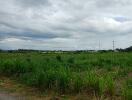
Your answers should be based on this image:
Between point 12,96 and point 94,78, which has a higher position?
point 94,78

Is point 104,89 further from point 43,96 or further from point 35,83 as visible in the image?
point 35,83

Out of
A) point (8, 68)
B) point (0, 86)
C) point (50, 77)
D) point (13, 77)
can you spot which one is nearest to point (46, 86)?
point (50, 77)

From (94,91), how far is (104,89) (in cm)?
40

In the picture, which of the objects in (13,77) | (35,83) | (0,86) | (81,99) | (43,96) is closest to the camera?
(81,99)

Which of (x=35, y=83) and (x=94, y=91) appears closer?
(x=94, y=91)

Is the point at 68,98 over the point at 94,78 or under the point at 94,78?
under

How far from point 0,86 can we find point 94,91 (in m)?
6.29

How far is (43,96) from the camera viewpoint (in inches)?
429

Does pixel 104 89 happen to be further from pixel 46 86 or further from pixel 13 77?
pixel 13 77

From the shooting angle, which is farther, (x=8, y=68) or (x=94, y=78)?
(x=8, y=68)

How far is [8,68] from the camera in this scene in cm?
1873

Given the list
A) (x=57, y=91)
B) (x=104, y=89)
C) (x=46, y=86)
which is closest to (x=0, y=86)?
(x=46, y=86)

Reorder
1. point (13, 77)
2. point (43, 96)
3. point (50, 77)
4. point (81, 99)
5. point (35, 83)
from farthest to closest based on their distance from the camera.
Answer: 1. point (13, 77)
2. point (35, 83)
3. point (50, 77)
4. point (43, 96)
5. point (81, 99)

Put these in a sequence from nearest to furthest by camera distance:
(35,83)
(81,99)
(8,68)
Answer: (81,99) < (35,83) < (8,68)
